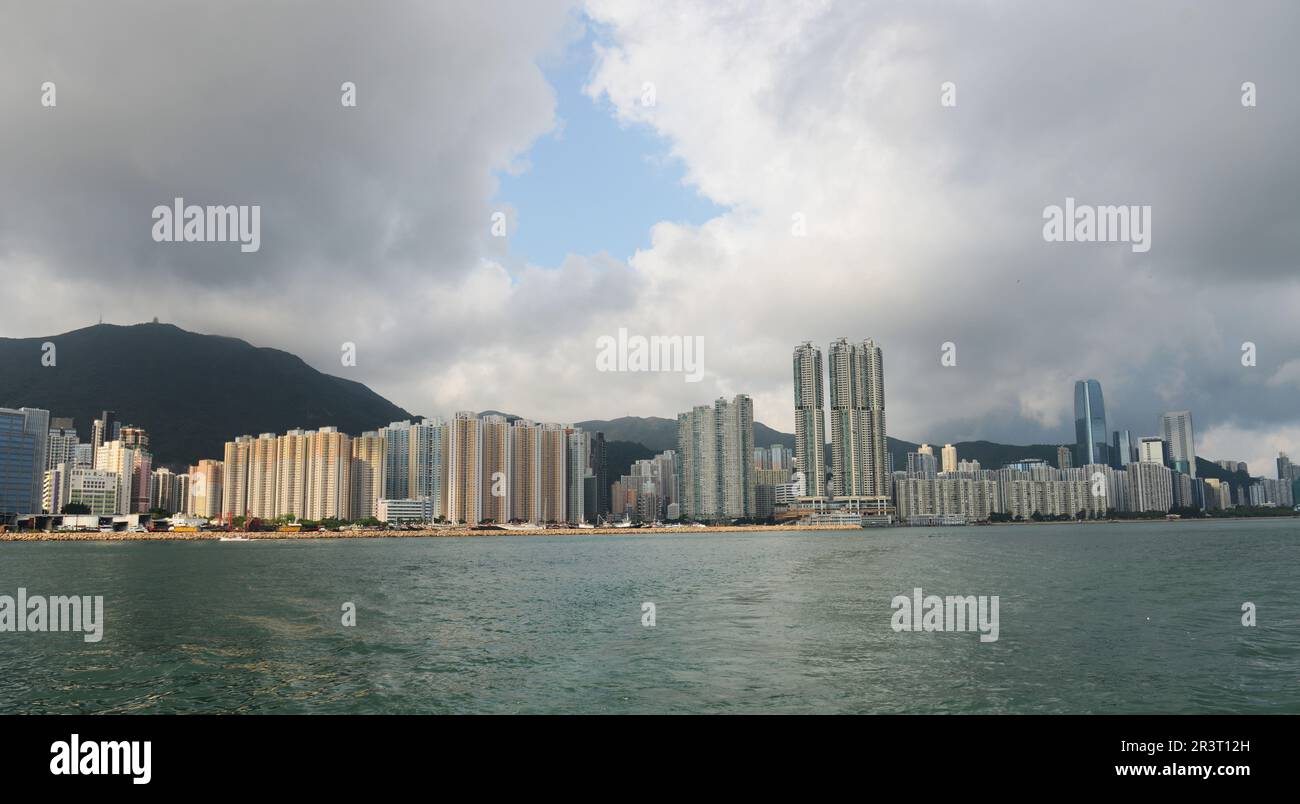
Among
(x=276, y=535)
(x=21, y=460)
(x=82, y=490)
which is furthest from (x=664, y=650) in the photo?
(x=82, y=490)

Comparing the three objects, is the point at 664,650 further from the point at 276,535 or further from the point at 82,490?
the point at 82,490

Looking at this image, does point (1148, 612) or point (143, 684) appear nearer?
point (143, 684)

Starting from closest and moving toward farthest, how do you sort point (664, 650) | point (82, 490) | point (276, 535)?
point (664, 650) < point (276, 535) < point (82, 490)

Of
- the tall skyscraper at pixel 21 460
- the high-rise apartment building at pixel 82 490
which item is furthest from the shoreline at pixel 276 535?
the high-rise apartment building at pixel 82 490

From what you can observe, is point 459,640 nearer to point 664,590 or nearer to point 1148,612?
point 664,590

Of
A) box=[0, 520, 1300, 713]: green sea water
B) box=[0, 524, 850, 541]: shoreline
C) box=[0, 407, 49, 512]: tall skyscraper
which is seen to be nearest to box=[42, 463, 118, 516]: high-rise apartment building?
box=[0, 407, 49, 512]: tall skyscraper
